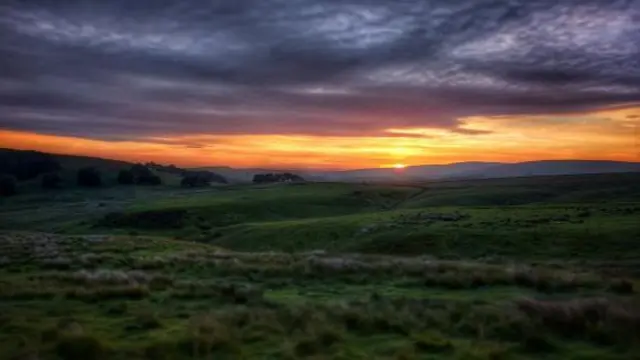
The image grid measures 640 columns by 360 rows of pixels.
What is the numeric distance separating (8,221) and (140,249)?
214ft

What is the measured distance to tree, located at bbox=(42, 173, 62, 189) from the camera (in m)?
158

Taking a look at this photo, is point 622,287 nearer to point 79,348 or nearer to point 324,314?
point 324,314

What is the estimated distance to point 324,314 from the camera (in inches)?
623

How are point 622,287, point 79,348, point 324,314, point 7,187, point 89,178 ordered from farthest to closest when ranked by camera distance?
1. point 89,178
2. point 7,187
3. point 622,287
4. point 324,314
5. point 79,348

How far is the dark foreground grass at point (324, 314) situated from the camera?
42.0 feet

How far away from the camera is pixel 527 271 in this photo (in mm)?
22922

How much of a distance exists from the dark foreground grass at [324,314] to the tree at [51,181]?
146513 mm

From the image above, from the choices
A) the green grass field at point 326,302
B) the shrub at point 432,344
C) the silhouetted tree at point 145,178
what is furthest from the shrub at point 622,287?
the silhouetted tree at point 145,178

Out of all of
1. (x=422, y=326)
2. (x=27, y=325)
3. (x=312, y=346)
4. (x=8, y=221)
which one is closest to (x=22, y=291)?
(x=27, y=325)

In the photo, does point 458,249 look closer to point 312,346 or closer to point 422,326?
point 422,326

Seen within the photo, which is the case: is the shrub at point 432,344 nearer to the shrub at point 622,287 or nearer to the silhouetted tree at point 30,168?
the shrub at point 622,287

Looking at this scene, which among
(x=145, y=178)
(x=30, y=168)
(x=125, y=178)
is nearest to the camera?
(x=125, y=178)

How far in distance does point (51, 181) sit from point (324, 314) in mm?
163925

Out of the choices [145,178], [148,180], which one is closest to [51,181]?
[145,178]
